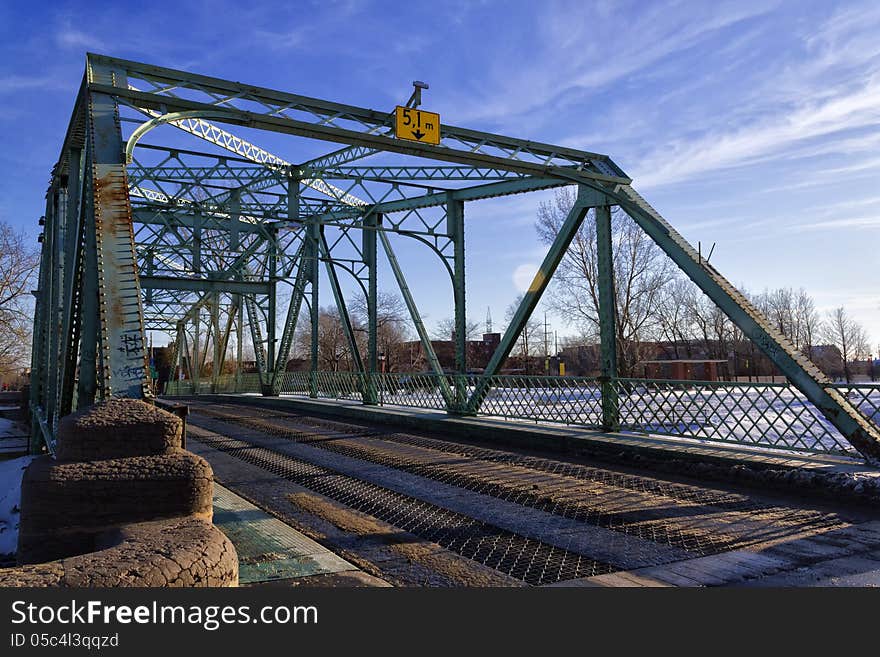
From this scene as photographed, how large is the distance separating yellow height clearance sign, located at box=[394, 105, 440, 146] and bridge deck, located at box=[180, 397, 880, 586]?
19.6ft

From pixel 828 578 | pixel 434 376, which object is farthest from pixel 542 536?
pixel 434 376

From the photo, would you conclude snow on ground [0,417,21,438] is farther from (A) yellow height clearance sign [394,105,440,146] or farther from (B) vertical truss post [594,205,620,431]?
(B) vertical truss post [594,205,620,431]

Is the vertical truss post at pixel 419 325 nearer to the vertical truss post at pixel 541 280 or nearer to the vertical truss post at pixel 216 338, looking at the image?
the vertical truss post at pixel 541 280

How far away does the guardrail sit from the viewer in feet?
34.2

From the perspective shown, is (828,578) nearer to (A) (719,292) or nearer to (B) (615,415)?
(A) (719,292)

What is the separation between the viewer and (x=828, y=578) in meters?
4.73

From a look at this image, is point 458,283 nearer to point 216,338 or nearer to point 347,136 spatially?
point 347,136

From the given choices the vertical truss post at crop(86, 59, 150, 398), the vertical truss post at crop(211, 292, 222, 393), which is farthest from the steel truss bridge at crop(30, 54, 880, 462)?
the vertical truss post at crop(211, 292, 222, 393)

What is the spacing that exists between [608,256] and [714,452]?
5.25m

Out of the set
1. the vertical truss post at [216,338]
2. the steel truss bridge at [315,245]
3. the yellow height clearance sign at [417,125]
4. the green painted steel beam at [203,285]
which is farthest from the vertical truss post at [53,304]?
the vertical truss post at [216,338]

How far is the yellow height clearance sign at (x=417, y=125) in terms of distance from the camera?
11.4 m

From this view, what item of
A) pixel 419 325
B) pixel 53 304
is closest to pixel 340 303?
pixel 419 325

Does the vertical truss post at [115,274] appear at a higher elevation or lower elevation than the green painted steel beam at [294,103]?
lower

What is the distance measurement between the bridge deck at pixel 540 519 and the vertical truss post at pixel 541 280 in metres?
3.85
